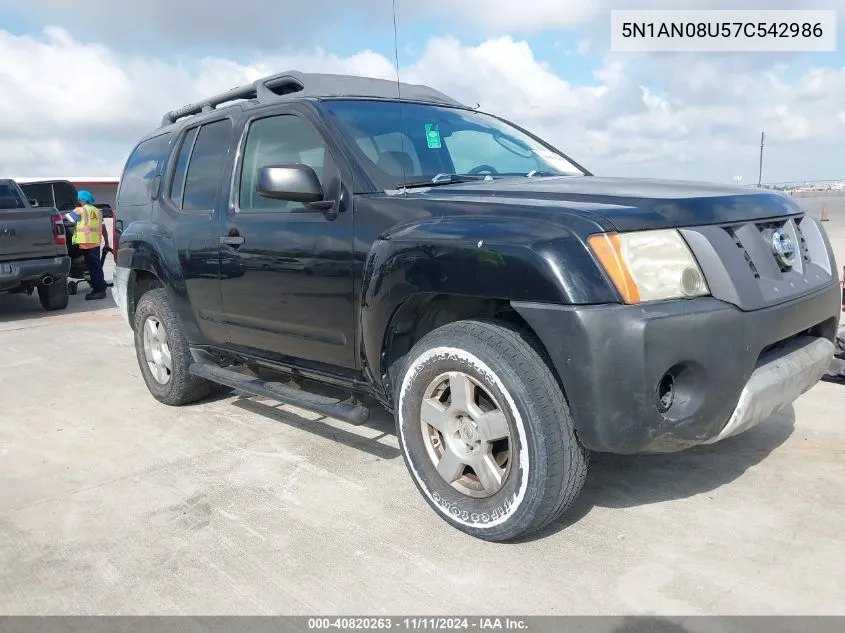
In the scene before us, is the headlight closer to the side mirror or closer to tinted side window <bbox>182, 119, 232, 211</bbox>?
the side mirror

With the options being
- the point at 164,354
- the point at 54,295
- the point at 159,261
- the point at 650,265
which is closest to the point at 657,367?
the point at 650,265

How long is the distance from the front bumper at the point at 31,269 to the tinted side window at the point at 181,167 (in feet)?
17.9

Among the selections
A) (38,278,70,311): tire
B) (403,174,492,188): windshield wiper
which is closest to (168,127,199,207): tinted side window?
(403,174,492,188): windshield wiper

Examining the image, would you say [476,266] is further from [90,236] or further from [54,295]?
[90,236]

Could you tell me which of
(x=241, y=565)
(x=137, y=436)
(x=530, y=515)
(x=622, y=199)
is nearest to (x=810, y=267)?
(x=622, y=199)

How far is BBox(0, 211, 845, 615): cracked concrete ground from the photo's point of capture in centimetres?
242

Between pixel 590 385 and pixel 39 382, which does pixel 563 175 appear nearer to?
pixel 590 385

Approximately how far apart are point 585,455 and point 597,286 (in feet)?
2.14

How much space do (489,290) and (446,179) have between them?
0.98 m

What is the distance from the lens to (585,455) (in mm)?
2580

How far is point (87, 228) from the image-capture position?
10750mm

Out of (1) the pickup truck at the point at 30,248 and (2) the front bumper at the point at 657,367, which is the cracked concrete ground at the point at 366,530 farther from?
(1) the pickup truck at the point at 30,248

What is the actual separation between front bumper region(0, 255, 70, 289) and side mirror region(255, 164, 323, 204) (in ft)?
23.4

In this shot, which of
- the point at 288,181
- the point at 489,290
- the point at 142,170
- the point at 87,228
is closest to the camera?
the point at 489,290
